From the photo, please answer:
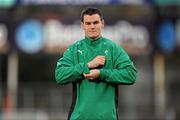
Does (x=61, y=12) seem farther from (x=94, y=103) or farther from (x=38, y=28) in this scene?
(x=94, y=103)

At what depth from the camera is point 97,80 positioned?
6.28 m

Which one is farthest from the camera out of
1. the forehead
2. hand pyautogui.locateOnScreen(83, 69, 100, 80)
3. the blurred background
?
the blurred background

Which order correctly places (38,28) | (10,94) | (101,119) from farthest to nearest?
(10,94)
(38,28)
(101,119)

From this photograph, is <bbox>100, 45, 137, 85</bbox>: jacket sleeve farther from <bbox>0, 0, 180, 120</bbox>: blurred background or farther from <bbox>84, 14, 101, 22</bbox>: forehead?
<bbox>0, 0, 180, 120</bbox>: blurred background

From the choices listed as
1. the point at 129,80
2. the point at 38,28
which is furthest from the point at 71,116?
the point at 38,28

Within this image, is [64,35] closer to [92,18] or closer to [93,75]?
[92,18]

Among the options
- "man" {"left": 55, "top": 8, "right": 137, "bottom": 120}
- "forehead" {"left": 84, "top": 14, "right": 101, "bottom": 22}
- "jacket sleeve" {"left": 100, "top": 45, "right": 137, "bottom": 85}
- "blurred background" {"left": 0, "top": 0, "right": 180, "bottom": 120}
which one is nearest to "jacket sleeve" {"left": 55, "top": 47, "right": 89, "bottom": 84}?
"man" {"left": 55, "top": 8, "right": 137, "bottom": 120}

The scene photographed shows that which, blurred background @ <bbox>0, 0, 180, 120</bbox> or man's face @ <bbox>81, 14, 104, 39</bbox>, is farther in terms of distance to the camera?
blurred background @ <bbox>0, 0, 180, 120</bbox>

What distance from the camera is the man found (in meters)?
6.25

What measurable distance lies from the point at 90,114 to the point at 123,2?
57.0 ft

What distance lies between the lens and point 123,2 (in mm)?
23438

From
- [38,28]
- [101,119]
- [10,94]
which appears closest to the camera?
[101,119]

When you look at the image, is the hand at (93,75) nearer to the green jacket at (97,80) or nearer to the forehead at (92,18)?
the green jacket at (97,80)

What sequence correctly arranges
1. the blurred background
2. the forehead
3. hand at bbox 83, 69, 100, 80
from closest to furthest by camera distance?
1. hand at bbox 83, 69, 100, 80
2. the forehead
3. the blurred background
